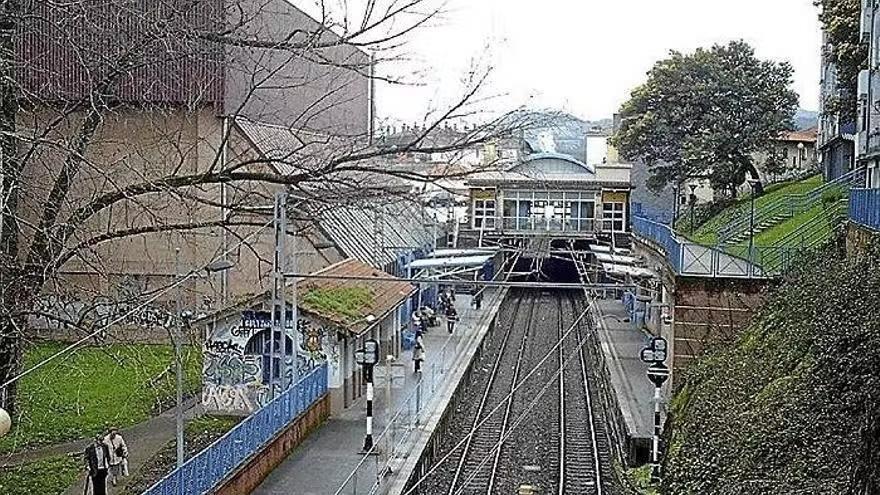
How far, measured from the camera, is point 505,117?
33.8 feet

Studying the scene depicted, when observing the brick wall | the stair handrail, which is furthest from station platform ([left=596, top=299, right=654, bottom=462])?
the stair handrail

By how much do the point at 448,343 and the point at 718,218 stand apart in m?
12.0

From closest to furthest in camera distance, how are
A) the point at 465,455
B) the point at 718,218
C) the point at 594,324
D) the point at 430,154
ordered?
the point at 430,154
the point at 465,455
the point at 594,324
the point at 718,218

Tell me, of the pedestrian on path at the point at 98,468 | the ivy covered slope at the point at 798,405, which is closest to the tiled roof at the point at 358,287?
the ivy covered slope at the point at 798,405

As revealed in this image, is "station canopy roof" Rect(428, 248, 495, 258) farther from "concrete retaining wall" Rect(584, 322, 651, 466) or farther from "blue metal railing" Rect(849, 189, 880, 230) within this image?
"blue metal railing" Rect(849, 189, 880, 230)

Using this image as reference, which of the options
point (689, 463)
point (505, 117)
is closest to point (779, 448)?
point (689, 463)

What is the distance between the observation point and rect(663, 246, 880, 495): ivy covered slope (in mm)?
9164

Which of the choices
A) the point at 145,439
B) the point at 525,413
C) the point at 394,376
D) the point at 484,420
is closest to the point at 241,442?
the point at 145,439

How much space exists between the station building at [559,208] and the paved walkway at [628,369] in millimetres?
3310

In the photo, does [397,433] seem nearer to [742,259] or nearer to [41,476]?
[41,476]

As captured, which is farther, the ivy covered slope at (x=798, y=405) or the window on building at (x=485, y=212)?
the window on building at (x=485, y=212)

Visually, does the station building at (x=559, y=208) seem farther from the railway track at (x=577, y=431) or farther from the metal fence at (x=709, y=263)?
the metal fence at (x=709, y=263)

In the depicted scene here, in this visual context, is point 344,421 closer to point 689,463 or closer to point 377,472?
point 377,472

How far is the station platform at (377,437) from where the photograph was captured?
44.4 ft
